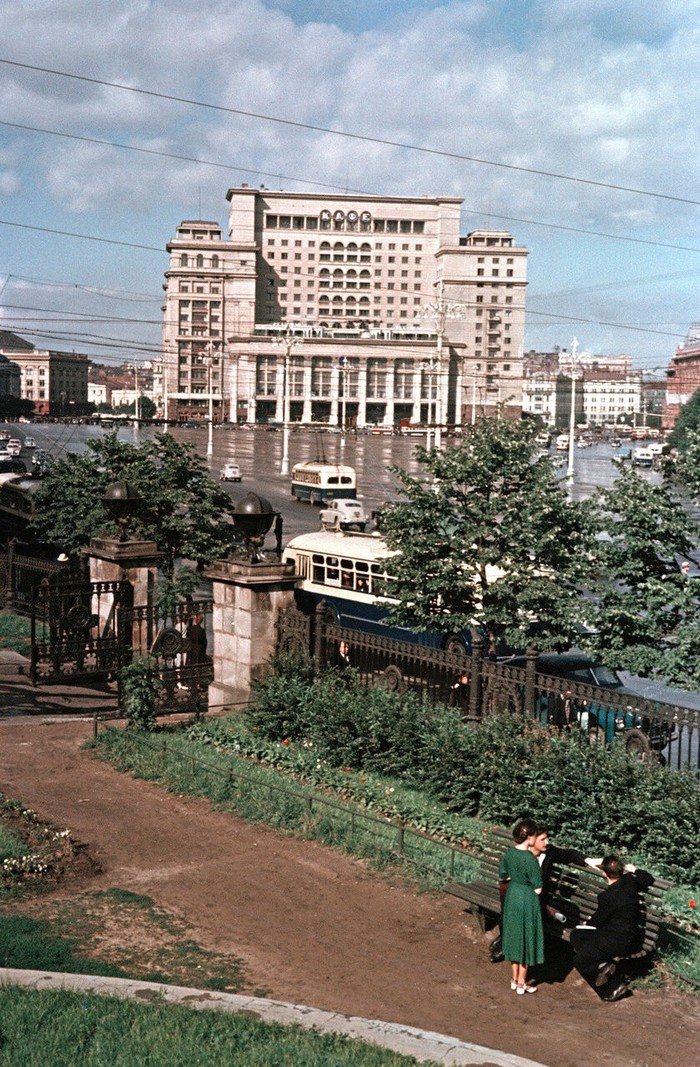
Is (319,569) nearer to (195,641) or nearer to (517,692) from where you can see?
(195,641)

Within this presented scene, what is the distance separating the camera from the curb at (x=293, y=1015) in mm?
6848

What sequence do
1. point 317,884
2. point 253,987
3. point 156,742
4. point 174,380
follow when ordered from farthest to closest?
point 174,380 < point 156,742 < point 317,884 < point 253,987

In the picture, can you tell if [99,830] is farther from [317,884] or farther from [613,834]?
[613,834]

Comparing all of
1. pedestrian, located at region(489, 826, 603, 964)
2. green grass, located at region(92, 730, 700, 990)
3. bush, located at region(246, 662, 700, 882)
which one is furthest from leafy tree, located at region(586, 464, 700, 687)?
pedestrian, located at region(489, 826, 603, 964)

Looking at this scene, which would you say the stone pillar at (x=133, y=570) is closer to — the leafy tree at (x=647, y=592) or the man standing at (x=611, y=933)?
the leafy tree at (x=647, y=592)

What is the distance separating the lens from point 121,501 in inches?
749

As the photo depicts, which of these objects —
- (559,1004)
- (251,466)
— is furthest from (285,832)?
(251,466)

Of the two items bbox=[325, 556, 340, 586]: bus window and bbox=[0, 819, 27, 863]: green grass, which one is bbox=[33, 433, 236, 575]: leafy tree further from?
bbox=[0, 819, 27, 863]: green grass

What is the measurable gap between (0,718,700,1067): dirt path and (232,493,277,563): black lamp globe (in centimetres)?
421

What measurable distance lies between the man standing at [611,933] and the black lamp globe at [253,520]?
871 cm

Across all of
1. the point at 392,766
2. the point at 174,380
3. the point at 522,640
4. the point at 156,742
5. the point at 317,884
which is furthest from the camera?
the point at 174,380

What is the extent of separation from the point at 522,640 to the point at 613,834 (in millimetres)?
7143

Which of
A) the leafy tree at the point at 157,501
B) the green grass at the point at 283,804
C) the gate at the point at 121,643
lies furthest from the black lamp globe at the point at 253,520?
the leafy tree at the point at 157,501

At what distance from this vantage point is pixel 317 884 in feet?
34.0
